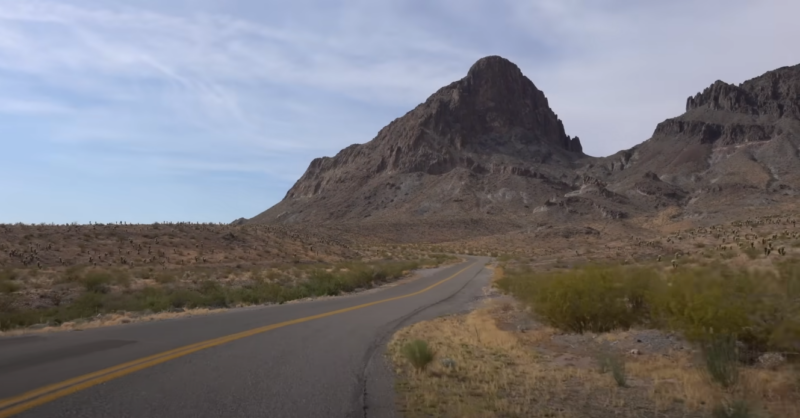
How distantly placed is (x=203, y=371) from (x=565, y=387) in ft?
17.9

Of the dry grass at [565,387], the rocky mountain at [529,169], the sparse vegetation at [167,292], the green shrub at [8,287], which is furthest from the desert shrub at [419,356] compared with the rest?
the rocky mountain at [529,169]

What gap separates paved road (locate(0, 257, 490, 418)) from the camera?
6.85m

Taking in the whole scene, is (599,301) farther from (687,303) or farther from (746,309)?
(746,309)

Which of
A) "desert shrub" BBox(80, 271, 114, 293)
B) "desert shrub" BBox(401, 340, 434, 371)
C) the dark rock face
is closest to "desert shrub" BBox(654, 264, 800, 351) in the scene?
"desert shrub" BBox(401, 340, 434, 371)

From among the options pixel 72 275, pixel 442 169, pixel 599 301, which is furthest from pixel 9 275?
pixel 442 169

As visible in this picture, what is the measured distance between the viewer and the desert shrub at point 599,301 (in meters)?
14.9

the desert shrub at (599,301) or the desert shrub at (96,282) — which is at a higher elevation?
the desert shrub at (96,282)

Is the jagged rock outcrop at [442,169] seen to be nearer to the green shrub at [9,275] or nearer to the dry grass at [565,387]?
the green shrub at [9,275]

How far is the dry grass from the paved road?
0.79 metres

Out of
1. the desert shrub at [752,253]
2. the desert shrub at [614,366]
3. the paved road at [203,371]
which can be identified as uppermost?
the paved road at [203,371]

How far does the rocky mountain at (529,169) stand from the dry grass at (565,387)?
323 ft

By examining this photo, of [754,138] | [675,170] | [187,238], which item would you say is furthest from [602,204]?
[187,238]

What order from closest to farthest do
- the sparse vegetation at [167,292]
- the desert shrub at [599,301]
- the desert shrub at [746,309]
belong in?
the desert shrub at [746,309], the desert shrub at [599,301], the sparse vegetation at [167,292]

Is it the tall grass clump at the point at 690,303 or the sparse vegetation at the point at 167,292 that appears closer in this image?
the tall grass clump at the point at 690,303
